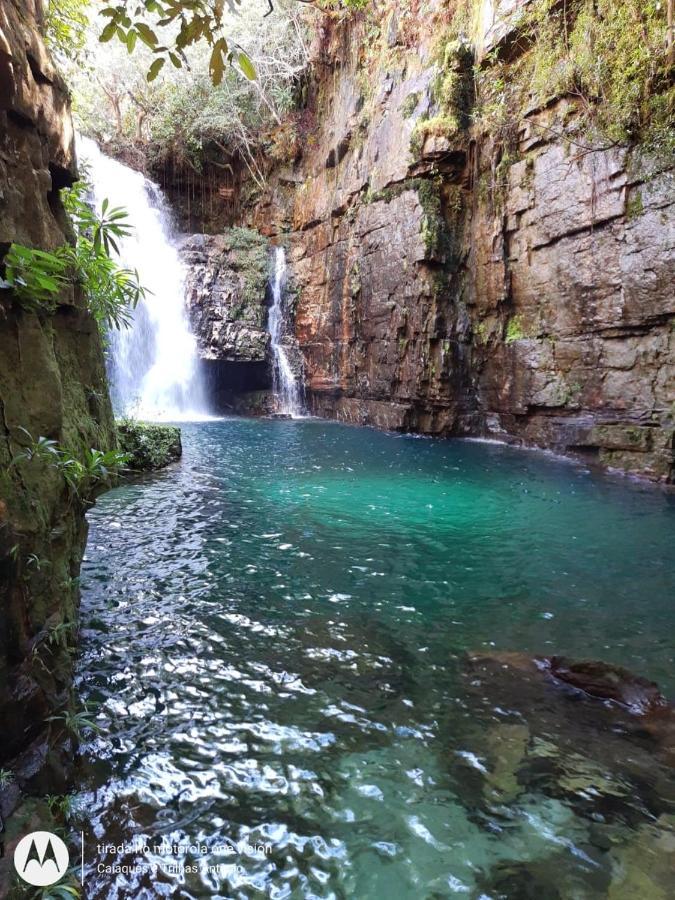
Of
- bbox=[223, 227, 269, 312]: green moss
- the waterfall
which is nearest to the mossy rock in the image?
the waterfall

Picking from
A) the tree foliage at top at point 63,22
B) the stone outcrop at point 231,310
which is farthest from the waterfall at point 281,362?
the tree foliage at top at point 63,22

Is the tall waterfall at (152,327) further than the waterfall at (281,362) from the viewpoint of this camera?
No

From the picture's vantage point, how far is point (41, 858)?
6.71 ft

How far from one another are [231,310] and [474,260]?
1009 cm

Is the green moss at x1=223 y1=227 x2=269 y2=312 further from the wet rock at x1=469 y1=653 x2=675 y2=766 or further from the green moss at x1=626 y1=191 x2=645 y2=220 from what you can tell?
the wet rock at x1=469 y1=653 x2=675 y2=766

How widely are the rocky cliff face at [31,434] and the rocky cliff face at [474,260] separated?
10.9 meters

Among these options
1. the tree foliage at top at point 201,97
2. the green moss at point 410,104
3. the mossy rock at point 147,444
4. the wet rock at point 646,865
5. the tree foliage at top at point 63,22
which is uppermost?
the tree foliage at top at point 201,97

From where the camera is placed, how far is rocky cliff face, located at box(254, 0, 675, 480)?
37.2 ft

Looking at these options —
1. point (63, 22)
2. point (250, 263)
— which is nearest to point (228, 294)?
point (250, 263)

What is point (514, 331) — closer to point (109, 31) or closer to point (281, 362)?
point (281, 362)

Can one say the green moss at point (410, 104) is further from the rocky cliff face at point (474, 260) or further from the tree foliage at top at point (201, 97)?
the tree foliage at top at point (201, 97)

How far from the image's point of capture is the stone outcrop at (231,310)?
21.5m

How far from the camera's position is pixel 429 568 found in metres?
5.96

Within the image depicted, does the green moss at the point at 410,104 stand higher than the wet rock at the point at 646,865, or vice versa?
the green moss at the point at 410,104
